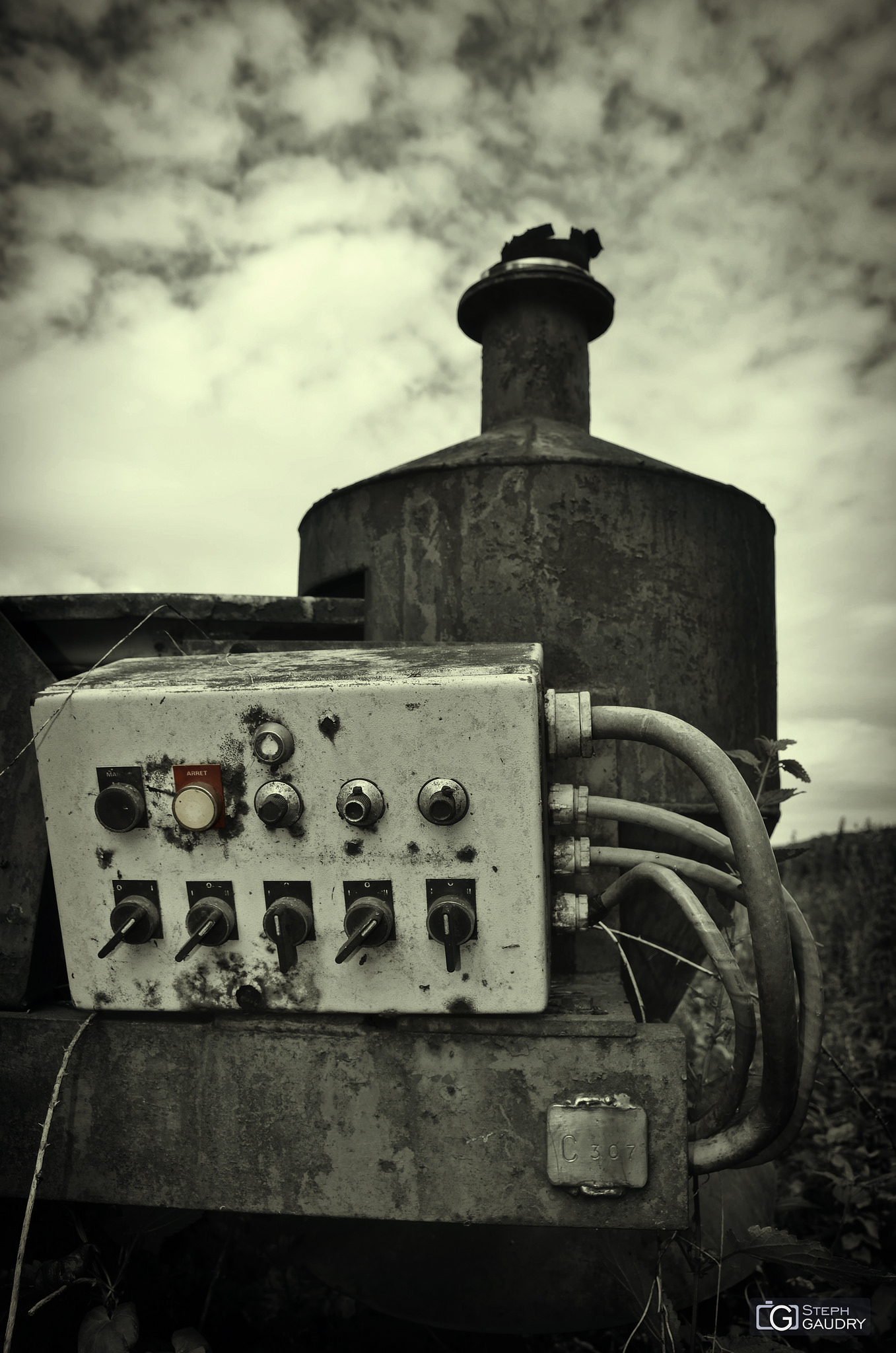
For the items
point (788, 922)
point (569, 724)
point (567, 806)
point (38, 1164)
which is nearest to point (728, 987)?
point (788, 922)

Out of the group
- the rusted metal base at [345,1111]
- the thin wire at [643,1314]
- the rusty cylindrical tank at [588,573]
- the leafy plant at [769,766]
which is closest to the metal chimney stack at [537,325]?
the rusty cylindrical tank at [588,573]

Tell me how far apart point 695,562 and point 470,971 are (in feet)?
3.53

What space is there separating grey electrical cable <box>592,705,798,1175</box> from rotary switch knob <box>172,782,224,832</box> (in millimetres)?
617

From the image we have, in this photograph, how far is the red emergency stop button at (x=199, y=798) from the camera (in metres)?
→ 1.21

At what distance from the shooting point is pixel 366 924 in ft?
3.80

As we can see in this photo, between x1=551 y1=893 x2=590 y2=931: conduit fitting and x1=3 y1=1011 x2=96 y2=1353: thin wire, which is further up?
x1=551 y1=893 x2=590 y2=931: conduit fitting

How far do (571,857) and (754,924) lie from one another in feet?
0.99

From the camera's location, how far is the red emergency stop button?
1211 mm

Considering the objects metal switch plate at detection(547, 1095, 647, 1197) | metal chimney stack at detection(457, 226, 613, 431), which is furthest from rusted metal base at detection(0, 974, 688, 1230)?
metal chimney stack at detection(457, 226, 613, 431)

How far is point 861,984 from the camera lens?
3693 mm

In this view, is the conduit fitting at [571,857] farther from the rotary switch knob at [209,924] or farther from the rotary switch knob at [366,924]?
the rotary switch knob at [209,924]

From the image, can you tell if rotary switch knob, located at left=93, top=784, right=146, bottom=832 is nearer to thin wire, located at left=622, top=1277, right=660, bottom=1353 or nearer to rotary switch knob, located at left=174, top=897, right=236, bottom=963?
rotary switch knob, located at left=174, top=897, right=236, bottom=963

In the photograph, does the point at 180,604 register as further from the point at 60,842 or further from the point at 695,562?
the point at 695,562

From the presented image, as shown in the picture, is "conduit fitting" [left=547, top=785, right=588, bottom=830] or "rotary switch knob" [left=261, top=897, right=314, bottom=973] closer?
"rotary switch knob" [left=261, top=897, right=314, bottom=973]
